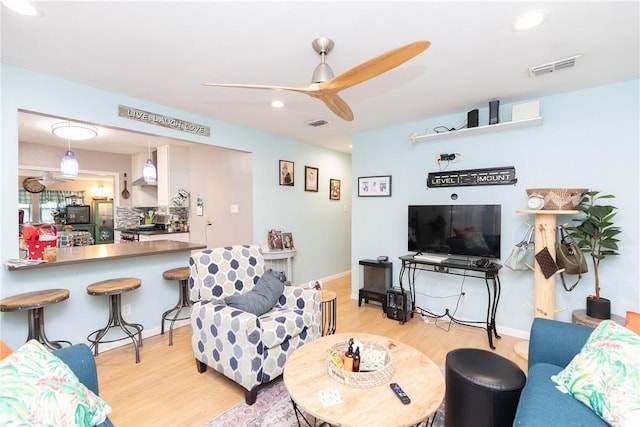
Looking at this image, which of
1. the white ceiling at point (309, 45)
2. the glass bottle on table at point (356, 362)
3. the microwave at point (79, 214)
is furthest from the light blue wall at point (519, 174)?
the microwave at point (79, 214)

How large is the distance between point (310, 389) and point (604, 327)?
60.5 inches

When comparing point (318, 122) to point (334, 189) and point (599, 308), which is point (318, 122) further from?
point (599, 308)

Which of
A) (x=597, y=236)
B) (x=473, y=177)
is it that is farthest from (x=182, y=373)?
(x=597, y=236)

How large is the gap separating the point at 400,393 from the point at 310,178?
3.95 m

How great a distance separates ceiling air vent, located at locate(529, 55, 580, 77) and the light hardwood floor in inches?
97.2

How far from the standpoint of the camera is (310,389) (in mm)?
1438

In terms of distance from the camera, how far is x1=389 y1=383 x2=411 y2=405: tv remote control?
1.34m

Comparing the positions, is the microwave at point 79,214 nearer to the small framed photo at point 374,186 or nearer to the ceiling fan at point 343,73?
the small framed photo at point 374,186

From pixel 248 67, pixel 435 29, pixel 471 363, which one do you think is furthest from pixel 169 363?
pixel 435 29

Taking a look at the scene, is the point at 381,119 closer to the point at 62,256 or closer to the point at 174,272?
the point at 174,272

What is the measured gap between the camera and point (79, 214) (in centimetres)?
681

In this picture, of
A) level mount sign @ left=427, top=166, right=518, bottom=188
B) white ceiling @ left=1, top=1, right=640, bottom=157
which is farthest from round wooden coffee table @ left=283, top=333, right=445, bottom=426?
level mount sign @ left=427, top=166, right=518, bottom=188

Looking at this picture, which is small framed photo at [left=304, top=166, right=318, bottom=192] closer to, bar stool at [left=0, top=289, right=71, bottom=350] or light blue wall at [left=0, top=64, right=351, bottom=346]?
light blue wall at [left=0, top=64, right=351, bottom=346]

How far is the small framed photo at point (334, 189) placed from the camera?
5492mm
